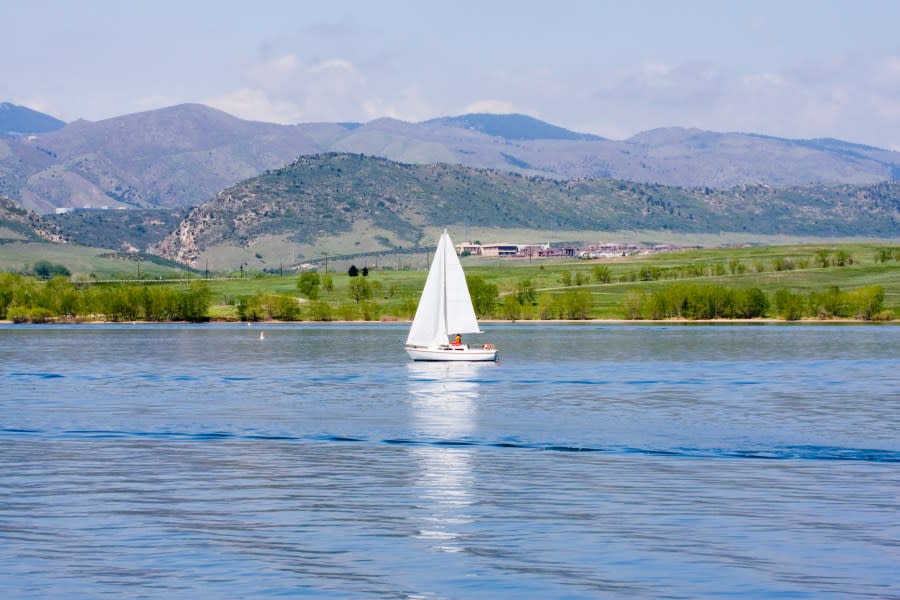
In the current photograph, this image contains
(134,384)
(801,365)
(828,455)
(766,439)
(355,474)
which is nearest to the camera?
(355,474)

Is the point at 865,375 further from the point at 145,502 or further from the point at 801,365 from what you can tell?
the point at 145,502

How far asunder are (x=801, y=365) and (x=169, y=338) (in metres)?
89.2

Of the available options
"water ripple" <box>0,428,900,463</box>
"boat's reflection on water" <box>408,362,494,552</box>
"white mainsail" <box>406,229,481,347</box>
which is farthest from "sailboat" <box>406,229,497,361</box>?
→ "water ripple" <box>0,428,900,463</box>

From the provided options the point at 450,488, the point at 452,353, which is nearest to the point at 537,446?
the point at 450,488

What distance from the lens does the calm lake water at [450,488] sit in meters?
29.6

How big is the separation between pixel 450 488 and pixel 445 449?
11.2m

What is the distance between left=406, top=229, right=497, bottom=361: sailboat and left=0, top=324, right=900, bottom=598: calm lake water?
23.0m

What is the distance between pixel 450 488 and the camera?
42281 millimetres

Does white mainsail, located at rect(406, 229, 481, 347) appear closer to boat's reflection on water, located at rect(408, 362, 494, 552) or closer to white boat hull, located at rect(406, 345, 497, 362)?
white boat hull, located at rect(406, 345, 497, 362)

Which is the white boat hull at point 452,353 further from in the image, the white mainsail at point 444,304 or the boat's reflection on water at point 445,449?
the boat's reflection on water at point 445,449

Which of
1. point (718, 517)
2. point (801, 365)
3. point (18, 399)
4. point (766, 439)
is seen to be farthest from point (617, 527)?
point (801, 365)

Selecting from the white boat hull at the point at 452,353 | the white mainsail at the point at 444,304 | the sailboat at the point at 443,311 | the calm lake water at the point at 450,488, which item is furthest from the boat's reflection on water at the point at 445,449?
the white mainsail at the point at 444,304

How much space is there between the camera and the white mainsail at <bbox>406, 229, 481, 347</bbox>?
116625mm

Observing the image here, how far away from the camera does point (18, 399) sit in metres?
77.9
